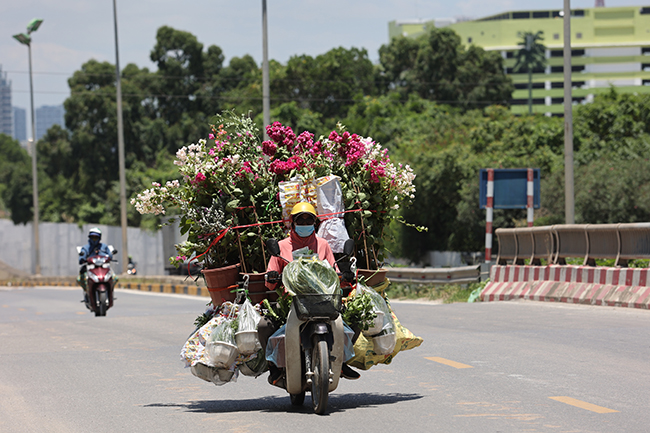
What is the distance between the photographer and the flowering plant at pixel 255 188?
8.12 meters

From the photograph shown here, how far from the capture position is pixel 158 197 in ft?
27.3

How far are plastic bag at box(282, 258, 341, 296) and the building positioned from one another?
126470 millimetres

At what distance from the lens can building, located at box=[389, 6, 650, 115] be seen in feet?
430

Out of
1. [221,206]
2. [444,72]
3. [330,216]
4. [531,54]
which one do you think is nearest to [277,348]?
[330,216]

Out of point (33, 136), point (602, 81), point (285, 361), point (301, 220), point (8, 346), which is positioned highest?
point (602, 81)

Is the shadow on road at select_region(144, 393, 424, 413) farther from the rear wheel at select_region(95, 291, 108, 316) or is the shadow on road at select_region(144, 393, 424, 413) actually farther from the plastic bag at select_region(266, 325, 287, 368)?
the rear wheel at select_region(95, 291, 108, 316)

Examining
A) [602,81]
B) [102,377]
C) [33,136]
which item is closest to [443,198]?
[33,136]

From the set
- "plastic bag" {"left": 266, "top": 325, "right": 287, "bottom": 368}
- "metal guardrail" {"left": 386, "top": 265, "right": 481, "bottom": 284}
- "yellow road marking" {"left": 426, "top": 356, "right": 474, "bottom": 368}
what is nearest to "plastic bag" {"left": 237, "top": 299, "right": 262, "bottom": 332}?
"plastic bag" {"left": 266, "top": 325, "right": 287, "bottom": 368}

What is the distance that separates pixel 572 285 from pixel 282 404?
1075 centimetres

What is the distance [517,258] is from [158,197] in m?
13.0

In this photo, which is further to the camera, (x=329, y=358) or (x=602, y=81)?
(x=602, y=81)

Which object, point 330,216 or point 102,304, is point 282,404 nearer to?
point 330,216

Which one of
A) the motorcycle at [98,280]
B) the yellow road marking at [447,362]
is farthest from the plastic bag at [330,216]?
the motorcycle at [98,280]

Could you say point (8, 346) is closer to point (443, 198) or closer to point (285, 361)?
point (285, 361)
